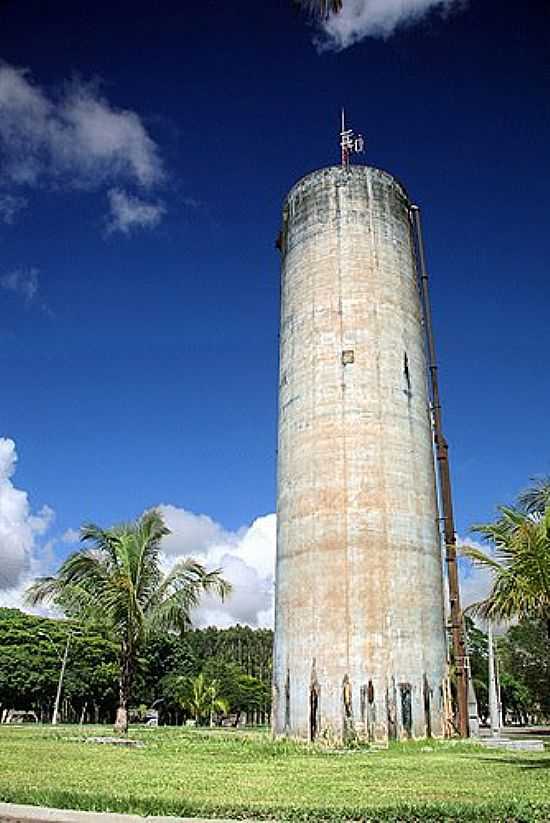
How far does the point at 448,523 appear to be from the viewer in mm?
26750

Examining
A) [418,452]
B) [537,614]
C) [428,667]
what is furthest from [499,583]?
[418,452]

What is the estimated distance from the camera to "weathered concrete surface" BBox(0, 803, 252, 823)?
20.3 ft

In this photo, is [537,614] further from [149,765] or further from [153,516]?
[153,516]

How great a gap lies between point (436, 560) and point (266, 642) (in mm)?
96449

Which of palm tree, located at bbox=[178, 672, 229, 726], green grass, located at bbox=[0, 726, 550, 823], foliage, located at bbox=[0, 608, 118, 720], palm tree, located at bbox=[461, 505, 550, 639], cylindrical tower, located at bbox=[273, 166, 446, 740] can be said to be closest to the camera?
green grass, located at bbox=[0, 726, 550, 823]

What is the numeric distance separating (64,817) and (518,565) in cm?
991

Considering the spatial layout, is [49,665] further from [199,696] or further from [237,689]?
[237,689]

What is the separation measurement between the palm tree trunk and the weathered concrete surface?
19.3m

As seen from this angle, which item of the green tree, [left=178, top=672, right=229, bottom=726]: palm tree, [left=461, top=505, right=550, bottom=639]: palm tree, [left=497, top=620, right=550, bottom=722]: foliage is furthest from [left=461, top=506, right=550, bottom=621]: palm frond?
the green tree

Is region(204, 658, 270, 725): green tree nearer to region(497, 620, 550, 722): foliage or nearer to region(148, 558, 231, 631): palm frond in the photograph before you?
region(497, 620, 550, 722): foliage

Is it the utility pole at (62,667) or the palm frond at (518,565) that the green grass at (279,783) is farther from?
the utility pole at (62,667)

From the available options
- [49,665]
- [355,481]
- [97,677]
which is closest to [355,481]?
[355,481]

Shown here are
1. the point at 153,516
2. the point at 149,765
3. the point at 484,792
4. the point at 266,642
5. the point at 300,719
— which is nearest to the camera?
the point at 484,792

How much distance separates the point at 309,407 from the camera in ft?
85.7
